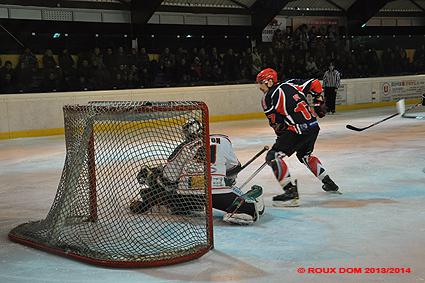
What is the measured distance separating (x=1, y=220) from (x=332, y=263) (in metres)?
2.84

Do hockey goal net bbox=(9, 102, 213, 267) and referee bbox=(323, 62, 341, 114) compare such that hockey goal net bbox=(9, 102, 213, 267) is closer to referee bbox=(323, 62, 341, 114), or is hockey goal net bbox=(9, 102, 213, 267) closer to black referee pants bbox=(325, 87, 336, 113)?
referee bbox=(323, 62, 341, 114)

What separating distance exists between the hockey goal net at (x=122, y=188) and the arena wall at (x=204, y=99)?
862 centimetres

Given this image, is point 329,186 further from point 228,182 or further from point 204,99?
point 204,99

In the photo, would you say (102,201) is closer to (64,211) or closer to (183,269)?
(64,211)

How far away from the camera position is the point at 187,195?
15.1 feet

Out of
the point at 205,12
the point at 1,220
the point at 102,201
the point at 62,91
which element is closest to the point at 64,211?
the point at 102,201

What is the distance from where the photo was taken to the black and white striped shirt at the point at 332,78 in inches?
632

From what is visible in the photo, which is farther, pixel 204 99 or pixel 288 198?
pixel 204 99

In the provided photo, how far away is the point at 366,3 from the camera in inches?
832

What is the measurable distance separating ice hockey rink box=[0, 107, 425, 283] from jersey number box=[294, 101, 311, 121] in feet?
2.40

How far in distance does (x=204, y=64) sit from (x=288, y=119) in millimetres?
10804

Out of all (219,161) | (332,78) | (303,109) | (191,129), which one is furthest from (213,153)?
(332,78)

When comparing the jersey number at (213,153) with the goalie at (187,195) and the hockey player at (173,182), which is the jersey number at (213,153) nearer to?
the goalie at (187,195)

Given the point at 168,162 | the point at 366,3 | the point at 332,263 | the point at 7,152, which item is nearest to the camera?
the point at 332,263
